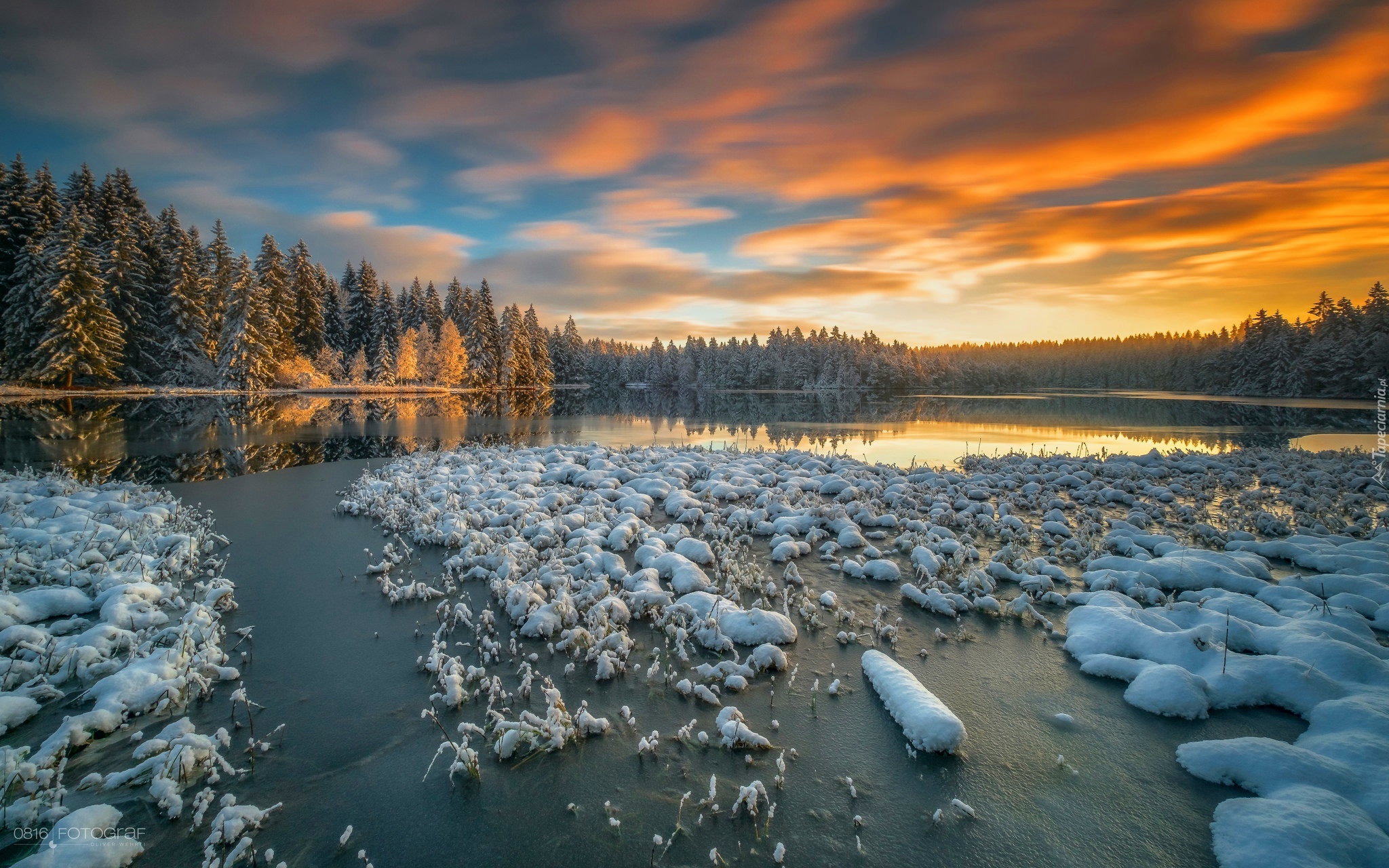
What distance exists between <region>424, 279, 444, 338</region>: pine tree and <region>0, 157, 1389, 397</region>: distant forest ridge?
139 mm

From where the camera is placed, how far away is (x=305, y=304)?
5997cm

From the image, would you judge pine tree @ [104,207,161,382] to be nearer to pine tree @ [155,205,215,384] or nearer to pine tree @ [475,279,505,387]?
pine tree @ [155,205,215,384]

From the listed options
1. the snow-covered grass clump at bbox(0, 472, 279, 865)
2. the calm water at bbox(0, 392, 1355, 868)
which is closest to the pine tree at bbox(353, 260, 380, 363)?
the snow-covered grass clump at bbox(0, 472, 279, 865)

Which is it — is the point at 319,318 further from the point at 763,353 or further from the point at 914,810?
the point at 763,353

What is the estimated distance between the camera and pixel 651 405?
58.2 meters

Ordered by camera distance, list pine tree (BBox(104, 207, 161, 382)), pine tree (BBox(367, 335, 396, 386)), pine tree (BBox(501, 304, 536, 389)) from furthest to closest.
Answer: pine tree (BBox(501, 304, 536, 389)) < pine tree (BBox(367, 335, 396, 386)) < pine tree (BBox(104, 207, 161, 382))

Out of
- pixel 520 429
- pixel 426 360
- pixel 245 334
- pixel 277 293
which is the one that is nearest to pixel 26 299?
pixel 245 334

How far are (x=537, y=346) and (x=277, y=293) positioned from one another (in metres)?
33.2

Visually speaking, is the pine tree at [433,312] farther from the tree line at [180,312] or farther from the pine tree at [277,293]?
A: the pine tree at [277,293]

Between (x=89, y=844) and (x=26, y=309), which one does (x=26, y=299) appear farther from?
(x=89, y=844)

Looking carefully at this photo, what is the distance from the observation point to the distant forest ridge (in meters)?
38.7

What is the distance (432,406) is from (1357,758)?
168ft

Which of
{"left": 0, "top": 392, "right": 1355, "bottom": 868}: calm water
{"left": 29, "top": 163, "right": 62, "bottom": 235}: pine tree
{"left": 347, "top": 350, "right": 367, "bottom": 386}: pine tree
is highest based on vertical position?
{"left": 29, "top": 163, "right": 62, "bottom": 235}: pine tree

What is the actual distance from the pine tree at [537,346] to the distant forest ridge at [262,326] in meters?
0.29
